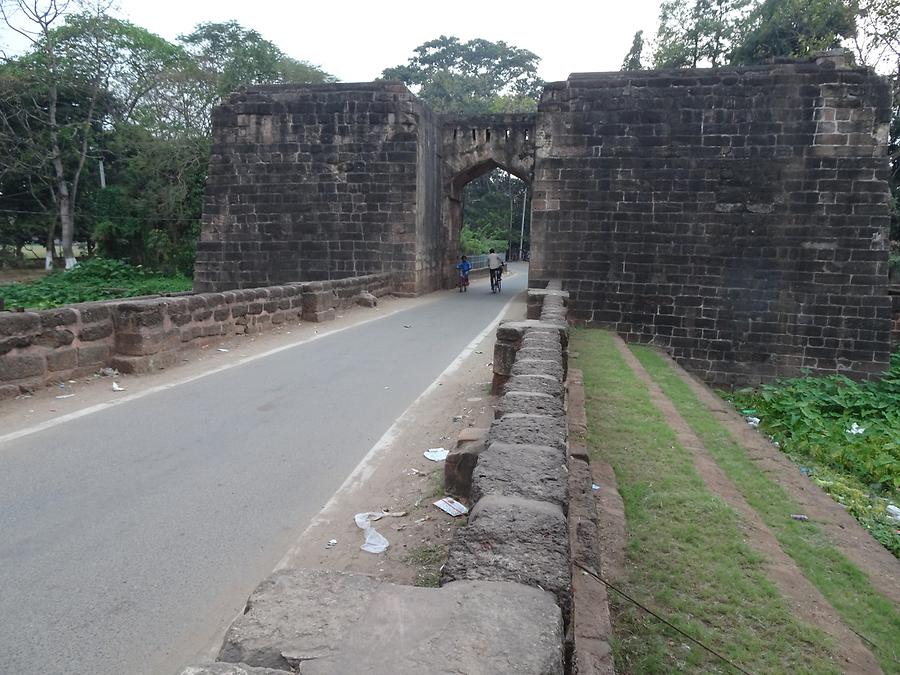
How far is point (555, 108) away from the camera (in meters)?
14.2

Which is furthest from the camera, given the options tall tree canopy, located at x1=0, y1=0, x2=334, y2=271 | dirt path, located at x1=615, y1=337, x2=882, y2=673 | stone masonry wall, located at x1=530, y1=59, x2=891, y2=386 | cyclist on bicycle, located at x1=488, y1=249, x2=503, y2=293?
tall tree canopy, located at x1=0, y1=0, x2=334, y2=271

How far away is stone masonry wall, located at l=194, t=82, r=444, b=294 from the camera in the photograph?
17.6 meters

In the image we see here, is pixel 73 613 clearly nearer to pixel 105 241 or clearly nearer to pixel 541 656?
pixel 541 656

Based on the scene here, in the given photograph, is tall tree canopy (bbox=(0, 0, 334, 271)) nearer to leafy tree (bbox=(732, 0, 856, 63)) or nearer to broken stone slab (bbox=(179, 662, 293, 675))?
leafy tree (bbox=(732, 0, 856, 63))

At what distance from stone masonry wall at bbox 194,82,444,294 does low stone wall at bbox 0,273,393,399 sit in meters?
8.31

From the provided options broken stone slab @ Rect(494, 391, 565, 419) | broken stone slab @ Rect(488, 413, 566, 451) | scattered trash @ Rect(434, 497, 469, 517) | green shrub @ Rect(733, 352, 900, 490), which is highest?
broken stone slab @ Rect(494, 391, 565, 419)

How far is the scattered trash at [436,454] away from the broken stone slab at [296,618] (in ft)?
8.92

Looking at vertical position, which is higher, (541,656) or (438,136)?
(438,136)

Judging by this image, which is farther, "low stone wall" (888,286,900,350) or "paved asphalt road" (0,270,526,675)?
"low stone wall" (888,286,900,350)

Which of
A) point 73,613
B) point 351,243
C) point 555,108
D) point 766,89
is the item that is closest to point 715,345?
point 766,89

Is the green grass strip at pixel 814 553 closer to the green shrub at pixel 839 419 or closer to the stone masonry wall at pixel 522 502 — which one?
the stone masonry wall at pixel 522 502

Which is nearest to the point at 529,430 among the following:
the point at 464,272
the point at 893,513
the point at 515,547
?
the point at 515,547

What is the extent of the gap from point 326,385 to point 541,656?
18.4 feet

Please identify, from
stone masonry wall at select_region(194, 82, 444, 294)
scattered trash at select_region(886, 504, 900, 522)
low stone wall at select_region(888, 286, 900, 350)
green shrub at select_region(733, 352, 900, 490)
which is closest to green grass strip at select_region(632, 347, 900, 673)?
scattered trash at select_region(886, 504, 900, 522)
